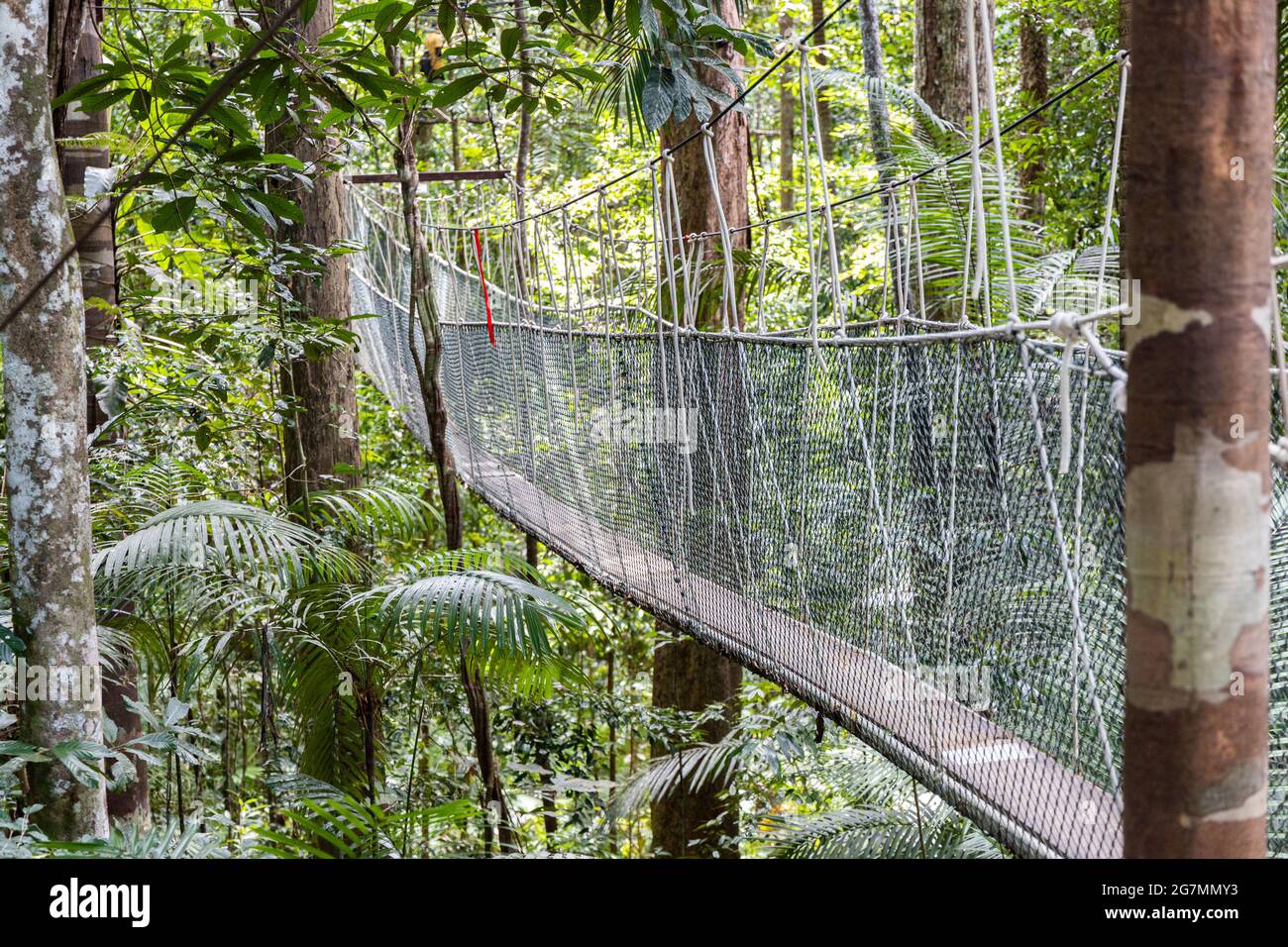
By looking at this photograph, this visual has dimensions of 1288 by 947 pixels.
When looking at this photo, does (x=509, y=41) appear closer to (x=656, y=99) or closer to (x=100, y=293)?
(x=656, y=99)

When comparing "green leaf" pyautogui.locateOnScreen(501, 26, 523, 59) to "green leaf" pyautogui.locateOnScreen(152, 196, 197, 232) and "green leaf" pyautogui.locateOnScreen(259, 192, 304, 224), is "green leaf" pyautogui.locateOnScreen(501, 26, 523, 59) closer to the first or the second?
"green leaf" pyautogui.locateOnScreen(259, 192, 304, 224)

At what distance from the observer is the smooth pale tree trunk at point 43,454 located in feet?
5.30

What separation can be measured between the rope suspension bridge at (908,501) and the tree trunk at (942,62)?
2.55ft

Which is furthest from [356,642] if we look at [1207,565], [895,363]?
[1207,565]

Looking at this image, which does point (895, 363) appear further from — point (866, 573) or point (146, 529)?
point (146, 529)

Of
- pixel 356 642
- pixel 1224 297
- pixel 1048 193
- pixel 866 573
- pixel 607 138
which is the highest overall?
pixel 607 138

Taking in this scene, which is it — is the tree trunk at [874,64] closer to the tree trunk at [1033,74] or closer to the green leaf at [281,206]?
the tree trunk at [1033,74]

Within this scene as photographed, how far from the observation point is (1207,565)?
66 centimetres

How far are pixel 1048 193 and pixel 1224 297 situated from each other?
4260 mm

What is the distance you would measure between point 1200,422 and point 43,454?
152 cm

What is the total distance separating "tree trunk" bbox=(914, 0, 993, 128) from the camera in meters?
3.96

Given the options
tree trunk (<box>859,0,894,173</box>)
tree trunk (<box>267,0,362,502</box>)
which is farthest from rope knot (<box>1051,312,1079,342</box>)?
tree trunk (<box>859,0,894,173</box>)

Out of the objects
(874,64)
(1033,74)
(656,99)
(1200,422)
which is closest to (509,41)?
(656,99)

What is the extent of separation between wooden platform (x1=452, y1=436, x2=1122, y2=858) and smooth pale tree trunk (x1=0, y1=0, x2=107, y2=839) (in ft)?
3.64
